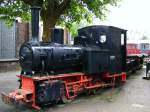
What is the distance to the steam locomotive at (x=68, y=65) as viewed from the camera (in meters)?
9.30

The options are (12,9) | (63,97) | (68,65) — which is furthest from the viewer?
(12,9)

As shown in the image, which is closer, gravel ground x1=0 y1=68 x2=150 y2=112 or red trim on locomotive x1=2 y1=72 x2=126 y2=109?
red trim on locomotive x1=2 y1=72 x2=126 y2=109

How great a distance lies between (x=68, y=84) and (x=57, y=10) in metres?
6.28

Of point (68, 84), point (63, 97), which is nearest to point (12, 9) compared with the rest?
point (68, 84)

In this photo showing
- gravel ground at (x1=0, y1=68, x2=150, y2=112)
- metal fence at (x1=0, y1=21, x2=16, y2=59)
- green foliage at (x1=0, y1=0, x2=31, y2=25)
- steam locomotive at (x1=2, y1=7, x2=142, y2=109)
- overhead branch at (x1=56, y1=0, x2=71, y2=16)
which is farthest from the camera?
metal fence at (x1=0, y1=21, x2=16, y2=59)

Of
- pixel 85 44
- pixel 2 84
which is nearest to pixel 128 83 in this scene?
pixel 85 44

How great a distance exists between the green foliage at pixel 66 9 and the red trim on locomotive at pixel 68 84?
4.85m

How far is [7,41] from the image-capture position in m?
21.0

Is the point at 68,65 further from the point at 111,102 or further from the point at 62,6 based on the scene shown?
the point at 62,6

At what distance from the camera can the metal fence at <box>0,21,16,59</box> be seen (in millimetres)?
20562

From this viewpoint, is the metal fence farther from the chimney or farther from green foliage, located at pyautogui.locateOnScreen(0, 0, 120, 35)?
the chimney

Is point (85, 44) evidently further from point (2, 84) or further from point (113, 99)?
point (2, 84)

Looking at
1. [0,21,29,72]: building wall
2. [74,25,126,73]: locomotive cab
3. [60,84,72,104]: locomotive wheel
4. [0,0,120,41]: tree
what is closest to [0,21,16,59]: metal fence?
[0,21,29,72]: building wall

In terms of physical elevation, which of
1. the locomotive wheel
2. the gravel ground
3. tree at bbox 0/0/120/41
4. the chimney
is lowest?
the gravel ground
